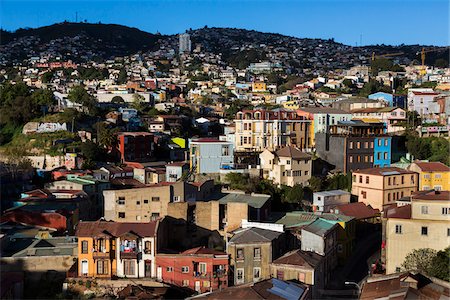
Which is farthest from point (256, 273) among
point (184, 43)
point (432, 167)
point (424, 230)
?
point (184, 43)

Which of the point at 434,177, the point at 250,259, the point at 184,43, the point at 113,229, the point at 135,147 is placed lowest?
the point at 250,259

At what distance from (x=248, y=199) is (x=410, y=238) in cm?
606

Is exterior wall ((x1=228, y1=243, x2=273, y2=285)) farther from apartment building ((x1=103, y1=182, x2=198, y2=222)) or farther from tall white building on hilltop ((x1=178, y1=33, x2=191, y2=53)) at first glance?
tall white building on hilltop ((x1=178, y1=33, x2=191, y2=53))

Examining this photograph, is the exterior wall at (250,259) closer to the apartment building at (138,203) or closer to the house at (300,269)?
the house at (300,269)

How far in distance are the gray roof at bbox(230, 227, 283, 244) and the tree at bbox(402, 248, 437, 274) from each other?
12.0ft

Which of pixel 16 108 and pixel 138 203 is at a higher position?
pixel 16 108

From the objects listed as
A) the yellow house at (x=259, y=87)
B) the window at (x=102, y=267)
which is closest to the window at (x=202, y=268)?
the window at (x=102, y=267)

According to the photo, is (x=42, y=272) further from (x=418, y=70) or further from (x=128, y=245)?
(x=418, y=70)

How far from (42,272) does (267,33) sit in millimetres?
126044

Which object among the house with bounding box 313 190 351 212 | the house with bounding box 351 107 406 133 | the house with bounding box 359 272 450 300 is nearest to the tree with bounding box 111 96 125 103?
the house with bounding box 351 107 406 133

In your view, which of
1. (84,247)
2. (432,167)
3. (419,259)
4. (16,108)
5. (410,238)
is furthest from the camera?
(16,108)

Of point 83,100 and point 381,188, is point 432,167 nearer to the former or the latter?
point 381,188

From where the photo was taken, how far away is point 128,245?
17531mm

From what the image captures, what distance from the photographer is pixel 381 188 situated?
24578mm
